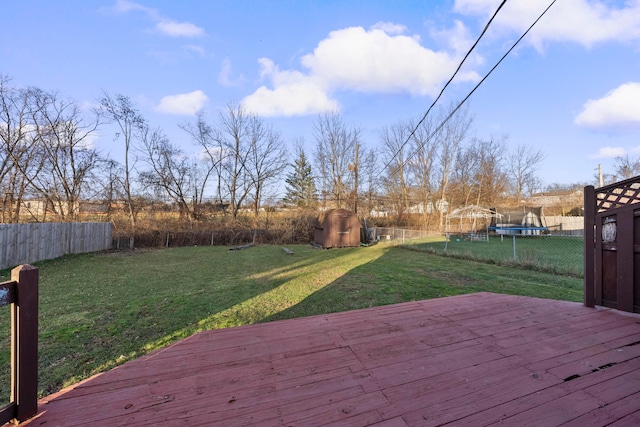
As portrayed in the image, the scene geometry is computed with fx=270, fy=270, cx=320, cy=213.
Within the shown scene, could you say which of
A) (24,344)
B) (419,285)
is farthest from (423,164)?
(24,344)

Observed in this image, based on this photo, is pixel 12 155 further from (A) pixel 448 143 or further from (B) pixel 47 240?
(A) pixel 448 143

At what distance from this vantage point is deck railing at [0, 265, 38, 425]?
126 cm

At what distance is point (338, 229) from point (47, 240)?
38.4 feet

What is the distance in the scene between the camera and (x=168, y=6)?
22.3ft

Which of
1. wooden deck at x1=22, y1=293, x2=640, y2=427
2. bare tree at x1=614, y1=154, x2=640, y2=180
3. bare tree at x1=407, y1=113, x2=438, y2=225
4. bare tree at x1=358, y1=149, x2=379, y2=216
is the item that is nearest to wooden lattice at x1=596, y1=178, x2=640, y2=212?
wooden deck at x1=22, y1=293, x2=640, y2=427

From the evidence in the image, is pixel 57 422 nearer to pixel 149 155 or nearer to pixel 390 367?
pixel 390 367

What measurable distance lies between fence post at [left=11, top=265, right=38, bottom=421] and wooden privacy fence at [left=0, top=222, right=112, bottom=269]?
978 cm

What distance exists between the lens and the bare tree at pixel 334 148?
967 inches

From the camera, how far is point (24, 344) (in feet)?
4.24

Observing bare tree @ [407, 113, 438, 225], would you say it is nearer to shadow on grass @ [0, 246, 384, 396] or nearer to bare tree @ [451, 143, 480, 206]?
bare tree @ [451, 143, 480, 206]

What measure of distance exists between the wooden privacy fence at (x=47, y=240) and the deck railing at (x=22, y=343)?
9.78 metres

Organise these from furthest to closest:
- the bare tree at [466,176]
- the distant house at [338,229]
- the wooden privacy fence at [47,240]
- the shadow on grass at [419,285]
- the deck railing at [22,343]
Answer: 1. the bare tree at [466,176]
2. the distant house at [338,229]
3. the wooden privacy fence at [47,240]
4. the shadow on grass at [419,285]
5. the deck railing at [22,343]

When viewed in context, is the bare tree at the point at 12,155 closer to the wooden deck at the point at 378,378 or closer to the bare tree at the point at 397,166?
the wooden deck at the point at 378,378

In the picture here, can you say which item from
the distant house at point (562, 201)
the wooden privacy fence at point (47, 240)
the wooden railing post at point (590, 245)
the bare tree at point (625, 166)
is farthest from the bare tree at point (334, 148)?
the bare tree at point (625, 166)
